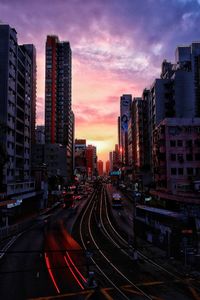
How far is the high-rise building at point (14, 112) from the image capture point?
232 ft

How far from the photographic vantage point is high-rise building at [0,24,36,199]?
70.6 meters

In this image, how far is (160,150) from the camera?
267 feet

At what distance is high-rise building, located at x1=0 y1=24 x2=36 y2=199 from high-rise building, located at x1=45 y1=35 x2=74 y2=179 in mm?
90092

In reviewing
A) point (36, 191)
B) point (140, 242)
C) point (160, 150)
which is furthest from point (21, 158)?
point (140, 242)

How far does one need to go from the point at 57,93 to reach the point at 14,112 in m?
115

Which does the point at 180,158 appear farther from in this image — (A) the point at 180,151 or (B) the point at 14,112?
(B) the point at 14,112

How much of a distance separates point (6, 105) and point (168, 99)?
54.2 m

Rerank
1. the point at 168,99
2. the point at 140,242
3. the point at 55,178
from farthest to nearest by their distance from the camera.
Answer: the point at 55,178, the point at 168,99, the point at 140,242

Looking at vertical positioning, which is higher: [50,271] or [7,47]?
[7,47]

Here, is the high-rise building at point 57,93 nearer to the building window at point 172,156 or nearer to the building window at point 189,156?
the building window at point 172,156

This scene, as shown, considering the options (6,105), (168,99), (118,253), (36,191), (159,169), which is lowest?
(118,253)

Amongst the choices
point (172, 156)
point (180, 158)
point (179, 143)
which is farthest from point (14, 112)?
point (180, 158)

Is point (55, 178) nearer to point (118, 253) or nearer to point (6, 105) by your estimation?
point (6, 105)

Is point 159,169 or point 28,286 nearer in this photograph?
point 28,286
